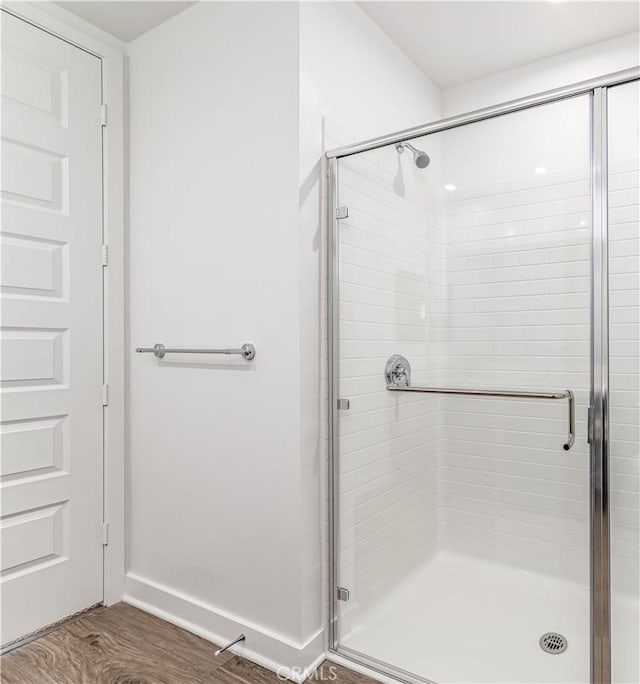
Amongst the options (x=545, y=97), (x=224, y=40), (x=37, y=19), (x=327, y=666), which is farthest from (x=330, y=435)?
(x=37, y=19)

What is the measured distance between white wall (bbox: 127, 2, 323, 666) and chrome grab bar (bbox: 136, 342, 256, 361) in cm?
3

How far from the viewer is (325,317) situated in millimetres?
1903

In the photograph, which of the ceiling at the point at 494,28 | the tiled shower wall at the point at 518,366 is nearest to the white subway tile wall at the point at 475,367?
the tiled shower wall at the point at 518,366

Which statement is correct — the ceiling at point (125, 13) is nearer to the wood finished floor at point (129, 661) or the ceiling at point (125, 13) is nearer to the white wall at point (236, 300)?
the white wall at point (236, 300)

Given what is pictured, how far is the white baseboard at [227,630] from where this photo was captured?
177 centimetres

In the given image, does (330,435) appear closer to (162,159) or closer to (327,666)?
(327,666)

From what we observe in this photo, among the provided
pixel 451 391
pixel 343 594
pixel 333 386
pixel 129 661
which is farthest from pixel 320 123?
pixel 129 661

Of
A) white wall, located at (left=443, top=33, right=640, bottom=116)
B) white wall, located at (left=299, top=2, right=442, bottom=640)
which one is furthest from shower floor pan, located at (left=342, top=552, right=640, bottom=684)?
white wall, located at (left=443, top=33, right=640, bottom=116)

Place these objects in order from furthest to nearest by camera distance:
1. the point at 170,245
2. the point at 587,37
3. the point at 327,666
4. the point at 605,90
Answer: the point at 587,37 → the point at 170,245 → the point at 327,666 → the point at 605,90

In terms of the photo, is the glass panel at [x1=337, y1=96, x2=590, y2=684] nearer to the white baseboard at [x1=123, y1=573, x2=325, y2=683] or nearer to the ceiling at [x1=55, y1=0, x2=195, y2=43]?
the white baseboard at [x1=123, y1=573, x2=325, y2=683]

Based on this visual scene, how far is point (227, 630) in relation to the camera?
1934 millimetres

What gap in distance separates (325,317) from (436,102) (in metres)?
1.57

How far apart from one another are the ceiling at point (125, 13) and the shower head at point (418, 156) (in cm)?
107

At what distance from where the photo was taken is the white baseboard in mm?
1771
